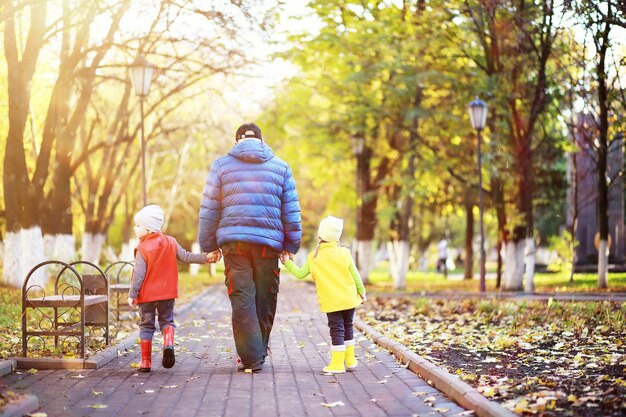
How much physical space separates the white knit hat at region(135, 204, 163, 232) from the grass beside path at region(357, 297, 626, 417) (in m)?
3.20

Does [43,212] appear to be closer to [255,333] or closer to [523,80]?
[523,80]

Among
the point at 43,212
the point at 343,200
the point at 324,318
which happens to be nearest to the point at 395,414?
the point at 324,318

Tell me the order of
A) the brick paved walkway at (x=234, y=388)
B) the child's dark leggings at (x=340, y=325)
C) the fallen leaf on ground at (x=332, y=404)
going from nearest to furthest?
the brick paved walkway at (x=234, y=388), the fallen leaf on ground at (x=332, y=404), the child's dark leggings at (x=340, y=325)

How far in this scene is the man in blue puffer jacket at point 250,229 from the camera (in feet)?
29.4

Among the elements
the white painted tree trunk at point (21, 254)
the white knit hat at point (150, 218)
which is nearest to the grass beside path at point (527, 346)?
the white knit hat at point (150, 218)

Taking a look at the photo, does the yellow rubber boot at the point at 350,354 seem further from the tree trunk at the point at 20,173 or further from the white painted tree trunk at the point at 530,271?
the white painted tree trunk at the point at 530,271

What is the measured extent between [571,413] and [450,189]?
30.3 metres

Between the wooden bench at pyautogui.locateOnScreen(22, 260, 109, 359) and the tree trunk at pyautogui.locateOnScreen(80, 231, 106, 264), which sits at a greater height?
the tree trunk at pyautogui.locateOnScreen(80, 231, 106, 264)

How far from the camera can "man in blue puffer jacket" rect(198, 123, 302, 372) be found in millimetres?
8961

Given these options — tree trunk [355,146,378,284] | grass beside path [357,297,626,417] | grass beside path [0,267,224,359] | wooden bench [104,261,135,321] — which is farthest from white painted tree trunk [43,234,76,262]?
tree trunk [355,146,378,284]

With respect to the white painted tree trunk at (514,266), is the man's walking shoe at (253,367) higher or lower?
lower

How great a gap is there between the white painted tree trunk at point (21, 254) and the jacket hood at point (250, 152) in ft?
39.0

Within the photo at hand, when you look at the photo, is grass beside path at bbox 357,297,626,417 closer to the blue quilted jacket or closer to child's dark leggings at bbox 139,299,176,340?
the blue quilted jacket

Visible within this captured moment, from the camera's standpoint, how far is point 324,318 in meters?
16.6
